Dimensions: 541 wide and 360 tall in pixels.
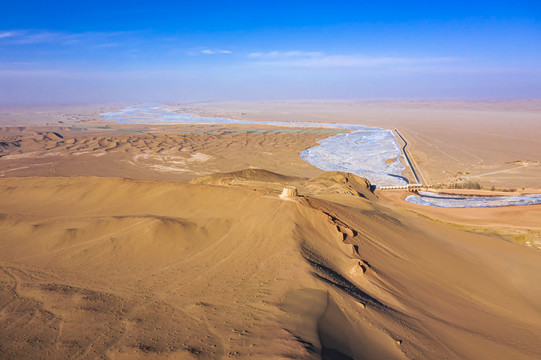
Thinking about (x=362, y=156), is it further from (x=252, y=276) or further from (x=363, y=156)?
(x=252, y=276)

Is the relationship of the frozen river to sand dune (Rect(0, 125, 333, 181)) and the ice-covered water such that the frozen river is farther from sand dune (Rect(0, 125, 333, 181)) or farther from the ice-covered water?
sand dune (Rect(0, 125, 333, 181))

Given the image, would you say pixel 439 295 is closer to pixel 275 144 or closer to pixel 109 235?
pixel 109 235

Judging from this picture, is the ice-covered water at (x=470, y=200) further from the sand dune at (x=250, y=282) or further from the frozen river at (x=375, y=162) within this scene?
the sand dune at (x=250, y=282)

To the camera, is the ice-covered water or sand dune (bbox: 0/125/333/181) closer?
the ice-covered water

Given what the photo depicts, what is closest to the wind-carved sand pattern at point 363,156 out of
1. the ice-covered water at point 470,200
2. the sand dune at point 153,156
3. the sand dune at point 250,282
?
the sand dune at point 153,156

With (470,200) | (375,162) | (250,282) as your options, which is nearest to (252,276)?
(250,282)

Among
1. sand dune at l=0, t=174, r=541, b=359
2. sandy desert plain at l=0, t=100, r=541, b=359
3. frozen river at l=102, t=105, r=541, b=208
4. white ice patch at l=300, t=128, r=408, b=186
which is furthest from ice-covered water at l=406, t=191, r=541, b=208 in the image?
white ice patch at l=300, t=128, r=408, b=186
